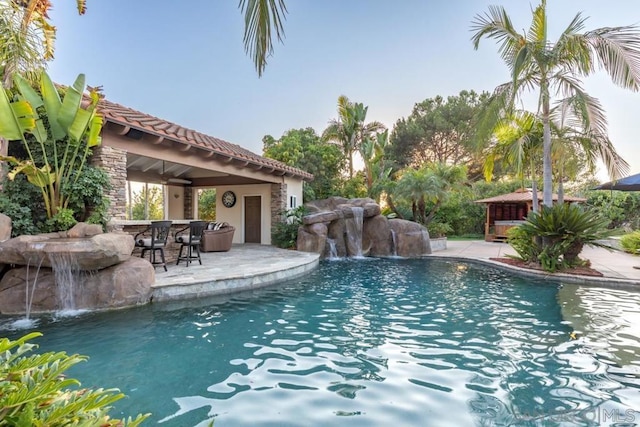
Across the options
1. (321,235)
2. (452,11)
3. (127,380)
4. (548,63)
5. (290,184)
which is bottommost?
(127,380)

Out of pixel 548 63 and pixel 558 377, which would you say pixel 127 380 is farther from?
pixel 548 63

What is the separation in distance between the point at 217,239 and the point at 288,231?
10.9 ft

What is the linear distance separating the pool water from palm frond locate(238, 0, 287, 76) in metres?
2.95

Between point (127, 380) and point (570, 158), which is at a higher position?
point (570, 158)

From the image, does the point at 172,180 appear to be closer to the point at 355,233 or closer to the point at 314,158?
the point at 355,233

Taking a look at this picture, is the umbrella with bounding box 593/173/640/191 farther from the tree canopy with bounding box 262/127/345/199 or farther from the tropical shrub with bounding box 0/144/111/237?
the tree canopy with bounding box 262/127/345/199

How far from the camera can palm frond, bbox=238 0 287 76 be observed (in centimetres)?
223

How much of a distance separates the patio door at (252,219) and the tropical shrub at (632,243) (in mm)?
15380

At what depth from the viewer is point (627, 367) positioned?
400 centimetres

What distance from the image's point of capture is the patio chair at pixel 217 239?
12.1 m

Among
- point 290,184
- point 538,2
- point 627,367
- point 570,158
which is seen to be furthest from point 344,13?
point 290,184

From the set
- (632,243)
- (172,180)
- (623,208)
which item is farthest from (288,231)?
(623,208)

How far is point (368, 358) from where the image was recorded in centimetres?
423

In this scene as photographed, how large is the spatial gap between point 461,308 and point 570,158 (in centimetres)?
775
